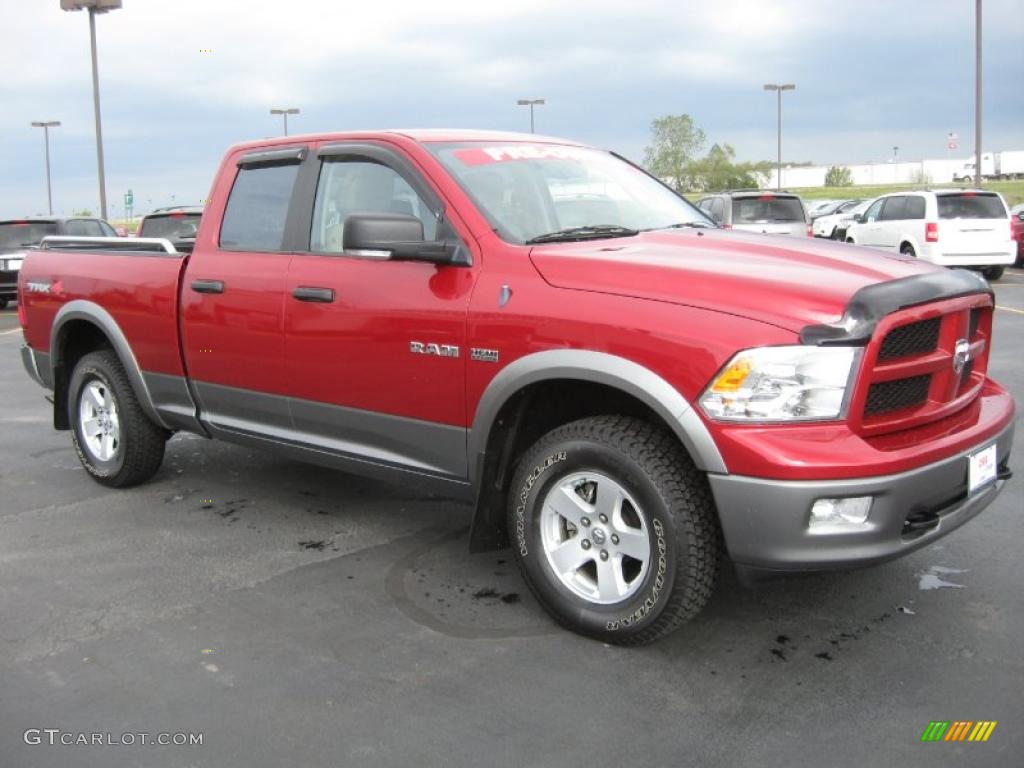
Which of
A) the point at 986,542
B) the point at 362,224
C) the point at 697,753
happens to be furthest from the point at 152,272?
the point at 986,542

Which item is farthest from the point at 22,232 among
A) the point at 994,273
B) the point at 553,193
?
the point at 994,273

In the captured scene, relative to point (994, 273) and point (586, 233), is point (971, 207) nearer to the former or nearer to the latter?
point (994, 273)

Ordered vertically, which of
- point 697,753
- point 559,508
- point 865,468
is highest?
point 865,468

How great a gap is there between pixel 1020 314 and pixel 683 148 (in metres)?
51.4

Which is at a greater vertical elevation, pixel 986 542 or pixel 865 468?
pixel 865 468

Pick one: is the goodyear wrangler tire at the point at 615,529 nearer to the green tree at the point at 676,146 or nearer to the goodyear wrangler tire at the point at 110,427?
the goodyear wrangler tire at the point at 110,427

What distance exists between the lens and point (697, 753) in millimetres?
2846

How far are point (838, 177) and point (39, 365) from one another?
108 meters

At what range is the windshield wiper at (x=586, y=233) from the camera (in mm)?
3938

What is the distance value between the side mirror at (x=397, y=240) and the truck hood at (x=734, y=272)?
0.35 meters

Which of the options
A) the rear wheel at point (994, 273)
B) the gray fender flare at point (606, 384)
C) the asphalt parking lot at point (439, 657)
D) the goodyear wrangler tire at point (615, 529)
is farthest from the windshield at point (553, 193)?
the rear wheel at point (994, 273)

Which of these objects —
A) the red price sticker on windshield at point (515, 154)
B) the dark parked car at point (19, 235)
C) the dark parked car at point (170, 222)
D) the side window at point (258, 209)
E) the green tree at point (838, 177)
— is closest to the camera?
the red price sticker on windshield at point (515, 154)

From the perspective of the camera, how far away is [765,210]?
17984mm

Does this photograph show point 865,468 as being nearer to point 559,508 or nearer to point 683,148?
point 559,508
